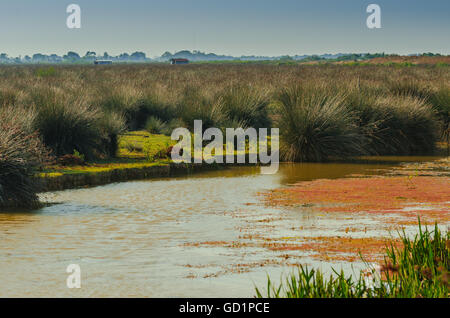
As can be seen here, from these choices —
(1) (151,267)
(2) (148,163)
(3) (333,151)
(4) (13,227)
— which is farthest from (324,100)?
(1) (151,267)

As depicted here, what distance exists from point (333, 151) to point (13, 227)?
11933 millimetres

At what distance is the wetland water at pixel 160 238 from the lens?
8.63 meters

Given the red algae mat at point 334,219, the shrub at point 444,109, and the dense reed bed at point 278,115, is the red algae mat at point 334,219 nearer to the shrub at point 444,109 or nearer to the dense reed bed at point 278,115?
the dense reed bed at point 278,115

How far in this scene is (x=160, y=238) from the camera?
447 inches

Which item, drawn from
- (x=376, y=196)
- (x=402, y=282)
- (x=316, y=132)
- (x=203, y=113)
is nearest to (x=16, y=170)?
(x=376, y=196)

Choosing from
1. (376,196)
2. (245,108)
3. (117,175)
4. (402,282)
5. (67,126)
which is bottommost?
(376,196)

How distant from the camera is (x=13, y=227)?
11984 millimetres

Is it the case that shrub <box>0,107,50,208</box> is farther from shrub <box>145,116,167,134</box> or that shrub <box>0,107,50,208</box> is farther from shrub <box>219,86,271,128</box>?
shrub <box>219,86,271,128</box>

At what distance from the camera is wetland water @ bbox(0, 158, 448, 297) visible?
8.63 metres

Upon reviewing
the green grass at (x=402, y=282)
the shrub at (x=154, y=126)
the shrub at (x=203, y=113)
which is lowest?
the green grass at (x=402, y=282)

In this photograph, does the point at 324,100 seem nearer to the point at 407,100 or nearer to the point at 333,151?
the point at 333,151

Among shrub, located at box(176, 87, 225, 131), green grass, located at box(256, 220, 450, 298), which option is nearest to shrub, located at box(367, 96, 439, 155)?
shrub, located at box(176, 87, 225, 131)

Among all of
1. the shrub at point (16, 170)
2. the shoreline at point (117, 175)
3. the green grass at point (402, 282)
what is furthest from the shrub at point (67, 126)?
the green grass at point (402, 282)

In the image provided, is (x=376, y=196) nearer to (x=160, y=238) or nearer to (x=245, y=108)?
(x=160, y=238)
